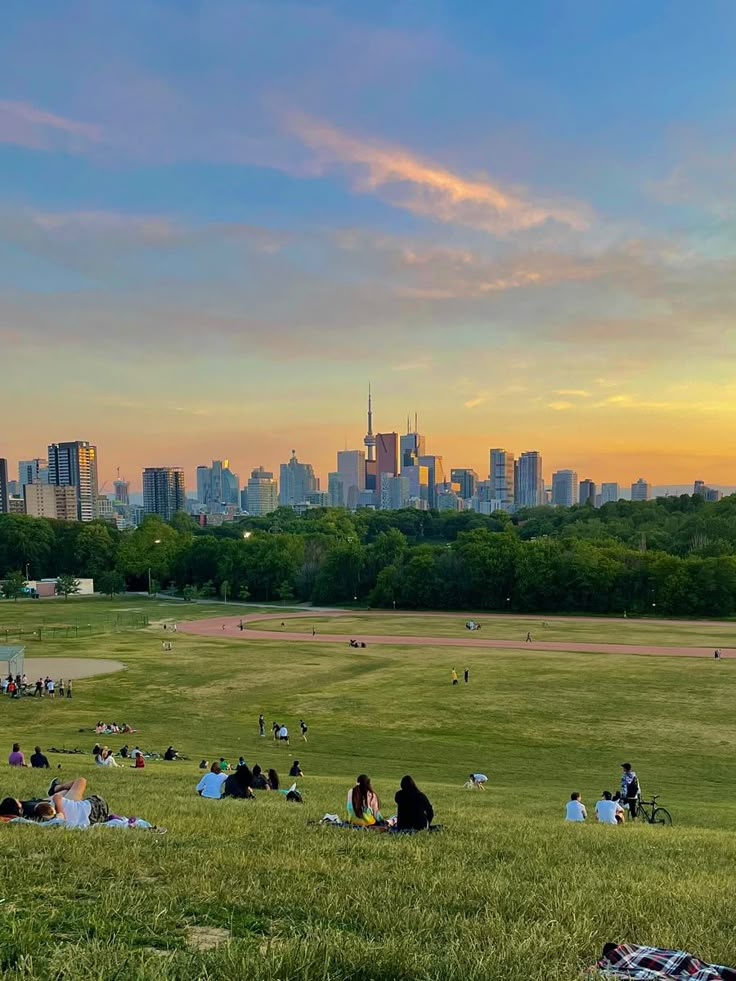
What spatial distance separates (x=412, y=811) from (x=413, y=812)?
22 millimetres

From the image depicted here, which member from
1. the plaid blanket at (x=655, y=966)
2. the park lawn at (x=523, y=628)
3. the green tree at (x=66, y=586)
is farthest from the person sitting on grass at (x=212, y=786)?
the green tree at (x=66, y=586)

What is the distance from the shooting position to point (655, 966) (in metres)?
4.42

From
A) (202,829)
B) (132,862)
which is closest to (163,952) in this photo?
(132,862)

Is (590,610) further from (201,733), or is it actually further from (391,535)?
(201,733)

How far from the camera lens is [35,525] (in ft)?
465

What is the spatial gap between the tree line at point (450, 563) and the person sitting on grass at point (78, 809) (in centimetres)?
8446

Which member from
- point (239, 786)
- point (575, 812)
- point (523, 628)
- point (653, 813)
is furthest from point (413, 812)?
point (523, 628)

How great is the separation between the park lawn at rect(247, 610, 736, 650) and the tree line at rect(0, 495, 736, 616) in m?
6.68

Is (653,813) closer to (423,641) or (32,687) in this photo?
(32,687)

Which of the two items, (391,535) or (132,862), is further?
(391,535)

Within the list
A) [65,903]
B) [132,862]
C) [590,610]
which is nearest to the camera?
[65,903]

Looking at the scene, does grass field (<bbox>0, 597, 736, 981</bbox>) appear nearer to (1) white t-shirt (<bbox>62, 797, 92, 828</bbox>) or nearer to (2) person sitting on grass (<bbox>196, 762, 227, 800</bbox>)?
(2) person sitting on grass (<bbox>196, 762, 227, 800</bbox>)

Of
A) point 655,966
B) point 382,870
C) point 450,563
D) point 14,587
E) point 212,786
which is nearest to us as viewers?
point 655,966

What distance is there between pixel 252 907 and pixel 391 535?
111 metres
